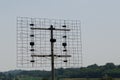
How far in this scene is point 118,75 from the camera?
125 m

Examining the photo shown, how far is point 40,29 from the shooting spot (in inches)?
640

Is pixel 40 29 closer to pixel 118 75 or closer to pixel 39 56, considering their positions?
pixel 39 56

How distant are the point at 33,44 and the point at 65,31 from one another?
5.61 ft

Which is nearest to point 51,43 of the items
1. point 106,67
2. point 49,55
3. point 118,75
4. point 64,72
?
point 49,55

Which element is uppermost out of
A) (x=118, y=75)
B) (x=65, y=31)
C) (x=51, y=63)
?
(x=65, y=31)

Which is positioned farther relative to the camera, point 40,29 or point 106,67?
point 106,67

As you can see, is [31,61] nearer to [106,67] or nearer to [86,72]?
[86,72]

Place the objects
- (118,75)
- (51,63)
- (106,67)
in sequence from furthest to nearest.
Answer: (106,67), (118,75), (51,63)

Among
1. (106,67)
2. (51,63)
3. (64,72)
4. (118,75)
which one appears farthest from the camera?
(106,67)

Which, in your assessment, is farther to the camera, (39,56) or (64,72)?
(64,72)

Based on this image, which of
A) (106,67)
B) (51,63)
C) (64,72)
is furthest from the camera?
(106,67)

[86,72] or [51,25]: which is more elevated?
[51,25]

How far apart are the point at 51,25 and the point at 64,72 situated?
101 metres

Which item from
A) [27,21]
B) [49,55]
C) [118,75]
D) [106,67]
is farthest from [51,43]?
[106,67]
